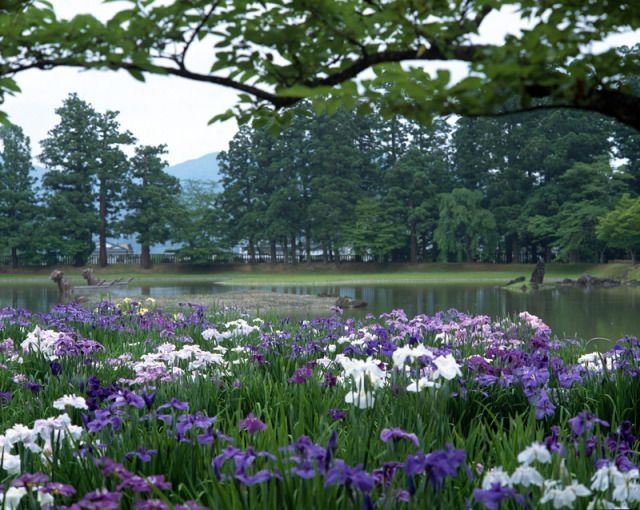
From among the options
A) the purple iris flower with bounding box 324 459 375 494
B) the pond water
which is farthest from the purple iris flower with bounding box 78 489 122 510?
the pond water

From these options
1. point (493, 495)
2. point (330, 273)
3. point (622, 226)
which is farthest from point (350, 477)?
point (330, 273)

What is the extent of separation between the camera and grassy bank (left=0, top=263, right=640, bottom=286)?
37.6 m

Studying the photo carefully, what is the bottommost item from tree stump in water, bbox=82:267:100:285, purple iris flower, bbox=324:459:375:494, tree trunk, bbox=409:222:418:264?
tree stump in water, bbox=82:267:100:285

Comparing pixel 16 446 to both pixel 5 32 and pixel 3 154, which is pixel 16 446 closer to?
pixel 5 32

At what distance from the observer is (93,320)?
8.42m

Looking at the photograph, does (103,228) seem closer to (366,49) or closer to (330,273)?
(330,273)

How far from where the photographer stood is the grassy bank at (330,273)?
123ft

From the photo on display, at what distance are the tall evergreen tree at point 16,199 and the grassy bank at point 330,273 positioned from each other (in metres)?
2.40

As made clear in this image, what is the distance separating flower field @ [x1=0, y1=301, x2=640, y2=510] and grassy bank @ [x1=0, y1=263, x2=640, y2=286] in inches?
1194

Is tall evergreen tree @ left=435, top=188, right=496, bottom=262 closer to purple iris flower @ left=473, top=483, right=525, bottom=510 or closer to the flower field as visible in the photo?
the flower field

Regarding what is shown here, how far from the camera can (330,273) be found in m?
46.6

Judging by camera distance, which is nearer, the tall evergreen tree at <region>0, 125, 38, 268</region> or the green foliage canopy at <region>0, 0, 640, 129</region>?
the green foliage canopy at <region>0, 0, 640, 129</region>

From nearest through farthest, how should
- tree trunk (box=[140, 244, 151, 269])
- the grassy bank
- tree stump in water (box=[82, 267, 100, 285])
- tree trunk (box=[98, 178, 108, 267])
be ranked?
tree stump in water (box=[82, 267, 100, 285])
the grassy bank
tree trunk (box=[98, 178, 108, 267])
tree trunk (box=[140, 244, 151, 269])

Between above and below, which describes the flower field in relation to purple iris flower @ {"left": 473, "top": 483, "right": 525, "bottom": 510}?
below
